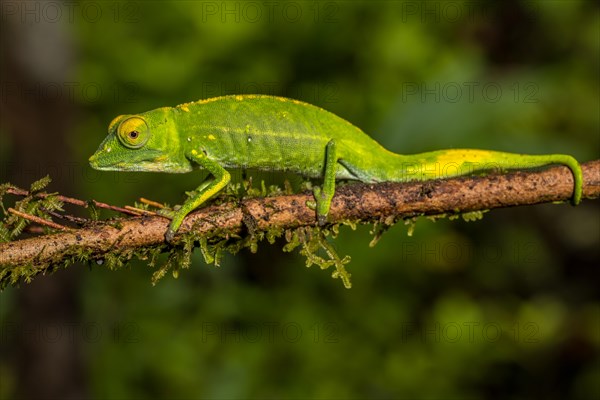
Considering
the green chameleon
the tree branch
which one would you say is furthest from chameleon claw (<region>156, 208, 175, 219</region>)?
the green chameleon

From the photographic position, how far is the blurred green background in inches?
147

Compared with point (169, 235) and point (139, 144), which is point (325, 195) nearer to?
point (169, 235)

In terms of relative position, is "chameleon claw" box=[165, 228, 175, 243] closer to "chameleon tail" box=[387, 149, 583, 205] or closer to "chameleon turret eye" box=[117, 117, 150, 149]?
"chameleon turret eye" box=[117, 117, 150, 149]

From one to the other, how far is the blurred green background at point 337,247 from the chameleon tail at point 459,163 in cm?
132

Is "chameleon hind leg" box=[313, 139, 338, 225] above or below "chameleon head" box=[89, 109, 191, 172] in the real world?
below

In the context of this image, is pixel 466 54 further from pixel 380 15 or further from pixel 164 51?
pixel 164 51

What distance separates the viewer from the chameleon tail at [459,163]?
6.53 feet

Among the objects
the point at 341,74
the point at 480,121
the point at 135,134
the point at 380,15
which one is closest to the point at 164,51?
the point at 341,74

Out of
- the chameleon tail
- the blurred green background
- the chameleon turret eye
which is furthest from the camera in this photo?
the blurred green background

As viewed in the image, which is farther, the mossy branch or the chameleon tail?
the chameleon tail

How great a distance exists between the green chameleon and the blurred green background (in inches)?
51.1

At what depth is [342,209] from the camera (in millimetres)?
1828

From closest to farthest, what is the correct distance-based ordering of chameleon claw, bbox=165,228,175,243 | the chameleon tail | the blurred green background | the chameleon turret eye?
chameleon claw, bbox=165,228,175,243 < the chameleon tail < the chameleon turret eye < the blurred green background

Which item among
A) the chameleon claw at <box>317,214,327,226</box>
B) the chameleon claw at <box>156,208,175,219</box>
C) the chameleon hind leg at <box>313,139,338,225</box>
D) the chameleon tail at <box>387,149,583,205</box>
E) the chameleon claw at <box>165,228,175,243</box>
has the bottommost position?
the chameleon claw at <box>165,228,175,243</box>
